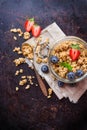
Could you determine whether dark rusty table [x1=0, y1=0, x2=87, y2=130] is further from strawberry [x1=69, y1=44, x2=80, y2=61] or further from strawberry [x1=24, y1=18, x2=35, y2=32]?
strawberry [x1=69, y1=44, x2=80, y2=61]

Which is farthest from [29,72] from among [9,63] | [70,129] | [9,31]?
[70,129]

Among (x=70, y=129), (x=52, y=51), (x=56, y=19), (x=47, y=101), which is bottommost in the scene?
(x=70, y=129)

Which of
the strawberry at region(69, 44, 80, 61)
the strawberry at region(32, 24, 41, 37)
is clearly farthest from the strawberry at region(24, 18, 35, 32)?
the strawberry at region(69, 44, 80, 61)

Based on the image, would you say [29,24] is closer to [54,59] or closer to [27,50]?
[27,50]

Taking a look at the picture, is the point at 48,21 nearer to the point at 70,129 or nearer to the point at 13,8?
the point at 13,8

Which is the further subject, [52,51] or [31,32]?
[31,32]

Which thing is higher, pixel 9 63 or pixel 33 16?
pixel 33 16

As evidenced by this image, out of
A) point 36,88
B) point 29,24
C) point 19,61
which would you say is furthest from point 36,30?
point 36,88
